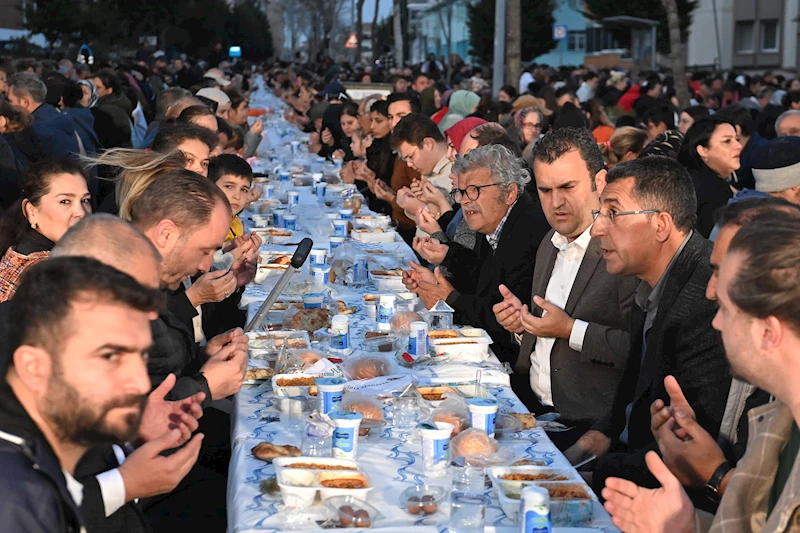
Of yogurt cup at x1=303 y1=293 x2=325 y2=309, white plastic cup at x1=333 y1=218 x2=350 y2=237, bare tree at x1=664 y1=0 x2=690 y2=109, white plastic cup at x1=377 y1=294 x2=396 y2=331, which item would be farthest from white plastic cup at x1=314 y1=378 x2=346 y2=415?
bare tree at x1=664 y1=0 x2=690 y2=109

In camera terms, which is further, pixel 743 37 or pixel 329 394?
pixel 743 37

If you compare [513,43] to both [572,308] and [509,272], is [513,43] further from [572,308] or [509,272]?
[572,308]

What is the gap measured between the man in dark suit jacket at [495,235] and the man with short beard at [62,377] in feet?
10.7

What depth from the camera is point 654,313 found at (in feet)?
12.5

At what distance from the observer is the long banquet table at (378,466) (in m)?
2.72

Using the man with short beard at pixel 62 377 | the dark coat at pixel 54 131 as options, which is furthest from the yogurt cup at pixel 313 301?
the dark coat at pixel 54 131

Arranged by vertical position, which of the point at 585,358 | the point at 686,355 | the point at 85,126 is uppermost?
the point at 85,126

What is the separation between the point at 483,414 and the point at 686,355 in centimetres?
78

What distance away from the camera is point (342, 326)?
4465 millimetres

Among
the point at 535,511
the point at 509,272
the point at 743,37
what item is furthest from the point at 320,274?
the point at 743,37

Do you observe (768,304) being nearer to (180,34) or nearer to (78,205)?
(78,205)

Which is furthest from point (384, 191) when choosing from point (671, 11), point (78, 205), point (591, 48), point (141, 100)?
point (591, 48)

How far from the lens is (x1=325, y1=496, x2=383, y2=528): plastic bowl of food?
2.69 m

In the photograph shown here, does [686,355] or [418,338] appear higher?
[686,355]
